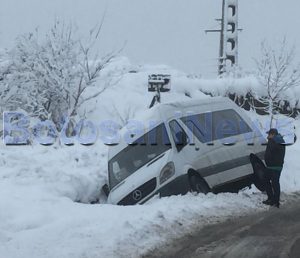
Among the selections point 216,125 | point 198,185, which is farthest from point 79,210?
point 216,125

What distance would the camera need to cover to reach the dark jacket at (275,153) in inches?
439

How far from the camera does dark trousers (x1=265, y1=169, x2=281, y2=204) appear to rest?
37.0 feet

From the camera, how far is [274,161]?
11.2 metres

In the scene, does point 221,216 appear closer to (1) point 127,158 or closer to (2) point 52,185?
(1) point 127,158

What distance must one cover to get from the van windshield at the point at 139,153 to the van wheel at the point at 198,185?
0.78 metres

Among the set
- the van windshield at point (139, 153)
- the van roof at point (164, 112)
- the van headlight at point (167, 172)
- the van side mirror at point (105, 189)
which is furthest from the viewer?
the van side mirror at point (105, 189)

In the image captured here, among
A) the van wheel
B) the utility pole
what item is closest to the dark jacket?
the van wheel

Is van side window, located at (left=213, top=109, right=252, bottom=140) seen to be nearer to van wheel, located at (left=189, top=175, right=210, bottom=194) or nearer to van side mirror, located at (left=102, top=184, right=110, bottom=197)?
van wheel, located at (left=189, top=175, right=210, bottom=194)

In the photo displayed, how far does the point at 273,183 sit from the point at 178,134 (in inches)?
81.8

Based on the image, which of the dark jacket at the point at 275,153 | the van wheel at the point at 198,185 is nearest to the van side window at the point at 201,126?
the van wheel at the point at 198,185

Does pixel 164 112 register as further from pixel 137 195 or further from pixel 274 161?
pixel 274 161

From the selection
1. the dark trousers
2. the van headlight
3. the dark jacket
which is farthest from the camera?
the dark trousers

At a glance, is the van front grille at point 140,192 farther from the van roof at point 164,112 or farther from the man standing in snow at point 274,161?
the man standing in snow at point 274,161

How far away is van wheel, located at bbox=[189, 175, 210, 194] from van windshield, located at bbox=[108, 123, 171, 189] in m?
0.78
